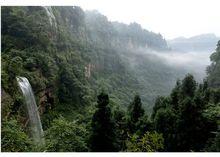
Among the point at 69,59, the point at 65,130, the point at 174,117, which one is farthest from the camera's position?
the point at 69,59

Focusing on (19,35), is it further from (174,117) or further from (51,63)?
(174,117)

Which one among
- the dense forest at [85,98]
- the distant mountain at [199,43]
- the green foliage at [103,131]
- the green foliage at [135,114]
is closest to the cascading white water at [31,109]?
the dense forest at [85,98]

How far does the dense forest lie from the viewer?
5.55 m

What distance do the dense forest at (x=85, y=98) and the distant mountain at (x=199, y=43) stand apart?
7.16m

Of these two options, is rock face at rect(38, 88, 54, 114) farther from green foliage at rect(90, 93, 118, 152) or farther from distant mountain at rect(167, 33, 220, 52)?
distant mountain at rect(167, 33, 220, 52)

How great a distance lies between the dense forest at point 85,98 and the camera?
5.55m

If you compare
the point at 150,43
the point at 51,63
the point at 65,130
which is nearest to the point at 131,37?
the point at 150,43

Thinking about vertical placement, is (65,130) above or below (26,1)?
below

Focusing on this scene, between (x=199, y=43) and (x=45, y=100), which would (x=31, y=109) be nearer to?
(x=45, y=100)

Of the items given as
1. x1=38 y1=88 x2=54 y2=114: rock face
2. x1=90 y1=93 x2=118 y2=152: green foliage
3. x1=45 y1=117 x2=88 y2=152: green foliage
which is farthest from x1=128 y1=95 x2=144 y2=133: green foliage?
x1=38 y1=88 x2=54 y2=114: rock face

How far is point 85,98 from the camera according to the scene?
17719mm

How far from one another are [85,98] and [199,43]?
28375mm

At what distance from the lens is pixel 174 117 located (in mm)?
8312

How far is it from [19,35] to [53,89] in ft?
8.13
